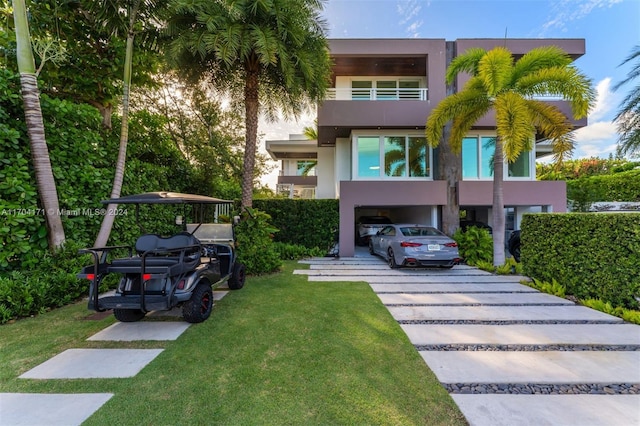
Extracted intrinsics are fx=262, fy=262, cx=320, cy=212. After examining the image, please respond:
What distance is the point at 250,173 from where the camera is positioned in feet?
27.0

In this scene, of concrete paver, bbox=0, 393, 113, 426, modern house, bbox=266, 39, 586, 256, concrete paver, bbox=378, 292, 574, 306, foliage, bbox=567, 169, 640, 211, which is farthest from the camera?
foliage, bbox=567, 169, 640, 211

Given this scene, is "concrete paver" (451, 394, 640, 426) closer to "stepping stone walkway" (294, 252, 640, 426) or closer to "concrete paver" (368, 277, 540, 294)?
"stepping stone walkway" (294, 252, 640, 426)

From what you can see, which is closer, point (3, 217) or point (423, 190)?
point (3, 217)

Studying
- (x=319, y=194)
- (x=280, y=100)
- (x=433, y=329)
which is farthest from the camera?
(x=319, y=194)

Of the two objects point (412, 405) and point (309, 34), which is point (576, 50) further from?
point (412, 405)

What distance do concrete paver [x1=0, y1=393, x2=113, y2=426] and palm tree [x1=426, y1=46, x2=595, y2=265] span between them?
28.9 ft

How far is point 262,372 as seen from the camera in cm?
282

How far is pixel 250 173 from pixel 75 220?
426cm

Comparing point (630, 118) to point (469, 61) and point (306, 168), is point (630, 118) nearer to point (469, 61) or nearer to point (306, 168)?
point (469, 61)

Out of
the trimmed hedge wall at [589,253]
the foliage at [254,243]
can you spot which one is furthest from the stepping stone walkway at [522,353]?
the foliage at [254,243]

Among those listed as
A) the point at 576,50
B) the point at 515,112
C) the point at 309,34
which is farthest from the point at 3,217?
the point at 576,50

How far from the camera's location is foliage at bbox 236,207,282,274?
7.34 m

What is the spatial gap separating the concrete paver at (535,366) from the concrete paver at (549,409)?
26 cm

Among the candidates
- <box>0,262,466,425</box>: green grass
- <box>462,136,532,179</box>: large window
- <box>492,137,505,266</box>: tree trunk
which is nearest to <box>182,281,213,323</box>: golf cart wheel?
<box>0,262,466,425</box>: green grass
